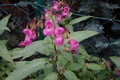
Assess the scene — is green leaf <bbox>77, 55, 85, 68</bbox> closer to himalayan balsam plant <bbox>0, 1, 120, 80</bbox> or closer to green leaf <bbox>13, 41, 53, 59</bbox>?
himalayan balsam plant <bbox>0, 1, 120, 80</bbox>

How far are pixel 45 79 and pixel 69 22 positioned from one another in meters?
0.53

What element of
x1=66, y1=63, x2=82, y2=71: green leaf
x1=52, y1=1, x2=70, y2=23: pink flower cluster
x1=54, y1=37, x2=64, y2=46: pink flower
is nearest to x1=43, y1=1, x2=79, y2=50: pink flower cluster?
x1=54, y1=37, x2=64, y2=46: pink flower

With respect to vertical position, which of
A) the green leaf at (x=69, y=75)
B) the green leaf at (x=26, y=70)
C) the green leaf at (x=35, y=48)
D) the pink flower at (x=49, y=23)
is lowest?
the green leaf at (x=69, y=75)

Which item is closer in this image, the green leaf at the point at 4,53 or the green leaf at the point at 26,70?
the green leaf at the point at 26,70

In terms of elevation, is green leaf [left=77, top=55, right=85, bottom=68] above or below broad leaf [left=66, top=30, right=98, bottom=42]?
below

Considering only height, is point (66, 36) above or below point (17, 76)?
above

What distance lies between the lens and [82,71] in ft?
6.36

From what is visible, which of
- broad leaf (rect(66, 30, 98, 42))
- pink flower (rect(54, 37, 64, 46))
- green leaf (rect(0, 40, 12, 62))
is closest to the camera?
pink flower (rect(54, 37, 64, 46))

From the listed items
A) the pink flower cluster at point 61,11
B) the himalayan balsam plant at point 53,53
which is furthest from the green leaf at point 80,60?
the pink flower cluster at point 61,11

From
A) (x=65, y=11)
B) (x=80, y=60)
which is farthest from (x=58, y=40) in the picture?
(x=65, y=11)

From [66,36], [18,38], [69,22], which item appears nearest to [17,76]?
[66,36]

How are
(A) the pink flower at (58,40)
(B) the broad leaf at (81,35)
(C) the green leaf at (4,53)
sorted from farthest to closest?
(C) the green leaf at (4,53)
(B) the broad leaf at (81,35)
(A) the pink flower at (58,40)

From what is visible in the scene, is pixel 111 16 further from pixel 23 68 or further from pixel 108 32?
pixel 23 68

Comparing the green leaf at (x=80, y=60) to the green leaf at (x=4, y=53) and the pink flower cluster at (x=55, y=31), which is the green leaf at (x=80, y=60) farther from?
the green leaf at (x=4, y=53)
